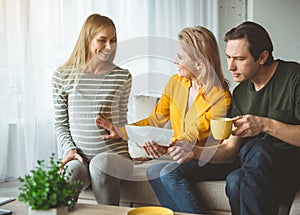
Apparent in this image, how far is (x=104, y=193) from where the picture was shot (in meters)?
2.04

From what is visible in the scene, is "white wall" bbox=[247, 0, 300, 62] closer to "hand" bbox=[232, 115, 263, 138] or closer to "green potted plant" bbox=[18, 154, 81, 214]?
"hand" bbox=[232, 115, 263, 138]

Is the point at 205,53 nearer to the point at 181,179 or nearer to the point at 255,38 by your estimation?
the point at 255,38

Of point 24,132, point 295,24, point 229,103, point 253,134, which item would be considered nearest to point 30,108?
point 24,132

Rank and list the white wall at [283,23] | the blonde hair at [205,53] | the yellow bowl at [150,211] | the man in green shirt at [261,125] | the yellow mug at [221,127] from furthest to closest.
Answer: the white wall at [283,23] < the blonde hair at [205,53] < the man in green shirt at [261,125] < the yellow mug at [221,127] < the yellow bowl at [150,211]

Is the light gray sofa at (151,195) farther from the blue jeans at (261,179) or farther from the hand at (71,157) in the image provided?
the hand at (71,157)

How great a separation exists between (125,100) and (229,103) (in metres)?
0.52

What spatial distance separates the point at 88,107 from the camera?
86.6 inches

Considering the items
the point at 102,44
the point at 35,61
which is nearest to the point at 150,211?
the point at 102,44

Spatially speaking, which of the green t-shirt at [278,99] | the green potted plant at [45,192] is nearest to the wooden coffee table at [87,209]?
the green potted plant at [45,192]

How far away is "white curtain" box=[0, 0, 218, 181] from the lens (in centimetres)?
335

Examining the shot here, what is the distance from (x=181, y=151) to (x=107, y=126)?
406 mm

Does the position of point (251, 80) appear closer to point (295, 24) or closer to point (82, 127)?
point (82, 127)

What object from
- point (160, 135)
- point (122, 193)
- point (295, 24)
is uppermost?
point (295, 24)

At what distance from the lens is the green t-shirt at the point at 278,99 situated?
1.93m
